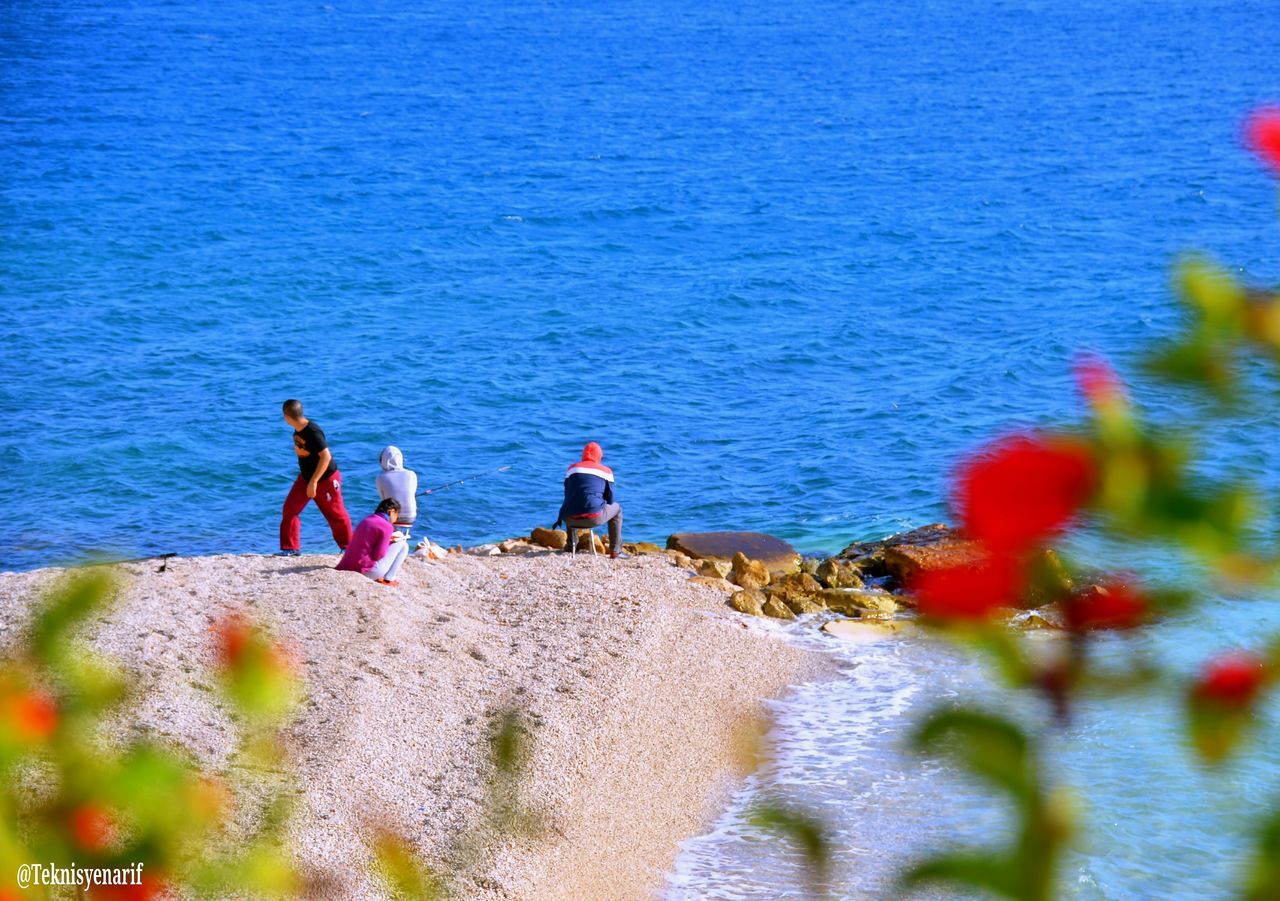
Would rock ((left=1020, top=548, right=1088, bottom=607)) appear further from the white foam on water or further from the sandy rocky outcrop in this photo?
the sandy rocky outcrop

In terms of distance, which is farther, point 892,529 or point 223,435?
point 223,435

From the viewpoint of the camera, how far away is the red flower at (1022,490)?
3.02 ft

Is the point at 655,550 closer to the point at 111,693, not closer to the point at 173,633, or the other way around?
the point at 173,633

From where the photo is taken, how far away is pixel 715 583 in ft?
52.8

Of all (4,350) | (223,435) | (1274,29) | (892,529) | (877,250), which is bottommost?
(892,529)

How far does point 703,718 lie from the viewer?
12.9 m

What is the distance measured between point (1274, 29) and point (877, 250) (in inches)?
1989

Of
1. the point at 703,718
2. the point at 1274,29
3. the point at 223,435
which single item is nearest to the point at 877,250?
the point at 223,435

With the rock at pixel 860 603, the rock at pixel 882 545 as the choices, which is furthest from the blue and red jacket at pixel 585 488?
the rock at pixel 882 545

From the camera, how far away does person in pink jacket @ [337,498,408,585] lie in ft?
45.5

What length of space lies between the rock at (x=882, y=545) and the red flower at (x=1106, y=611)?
16.3 m

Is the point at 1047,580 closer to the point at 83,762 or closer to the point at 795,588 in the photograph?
the point at 83,762

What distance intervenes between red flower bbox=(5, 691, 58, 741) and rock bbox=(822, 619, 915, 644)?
1428 cm

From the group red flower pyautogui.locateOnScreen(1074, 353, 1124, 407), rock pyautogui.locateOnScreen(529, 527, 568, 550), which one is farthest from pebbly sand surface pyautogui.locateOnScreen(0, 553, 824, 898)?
red flower pyautogui.locateOnScreen(1074, 353, 1124, 407)
